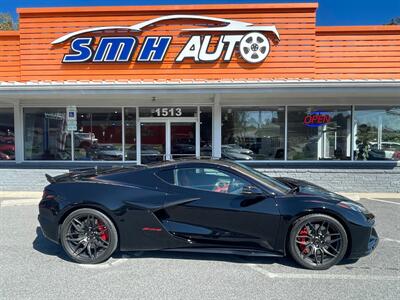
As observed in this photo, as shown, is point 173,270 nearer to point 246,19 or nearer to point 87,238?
point 87,238

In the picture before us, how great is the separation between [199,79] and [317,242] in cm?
770

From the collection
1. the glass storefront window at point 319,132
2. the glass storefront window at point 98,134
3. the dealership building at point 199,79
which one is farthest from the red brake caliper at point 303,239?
the glass storefront window at point 98,134

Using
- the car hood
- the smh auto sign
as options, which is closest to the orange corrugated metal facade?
the smh auto sign

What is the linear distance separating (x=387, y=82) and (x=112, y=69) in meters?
7.98

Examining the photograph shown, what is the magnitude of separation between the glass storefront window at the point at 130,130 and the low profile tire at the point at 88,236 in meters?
6.77

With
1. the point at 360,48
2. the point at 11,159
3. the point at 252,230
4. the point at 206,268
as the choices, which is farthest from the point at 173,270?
the point at 360,48

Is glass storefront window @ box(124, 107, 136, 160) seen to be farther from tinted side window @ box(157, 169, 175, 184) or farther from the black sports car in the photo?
tinted side window @ box(157, 169, 175, 184)

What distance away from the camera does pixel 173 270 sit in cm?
425

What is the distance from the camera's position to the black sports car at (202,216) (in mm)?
4301

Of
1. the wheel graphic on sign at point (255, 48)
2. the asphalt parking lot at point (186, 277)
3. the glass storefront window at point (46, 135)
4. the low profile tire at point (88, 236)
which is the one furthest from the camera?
the glass storefront window at point (46, 135)

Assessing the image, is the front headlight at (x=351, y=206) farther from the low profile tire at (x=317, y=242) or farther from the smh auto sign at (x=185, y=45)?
the smh auto sign at (x=185, y=45)

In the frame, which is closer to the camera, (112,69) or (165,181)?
(165,181)

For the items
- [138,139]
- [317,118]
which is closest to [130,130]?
[138,139]

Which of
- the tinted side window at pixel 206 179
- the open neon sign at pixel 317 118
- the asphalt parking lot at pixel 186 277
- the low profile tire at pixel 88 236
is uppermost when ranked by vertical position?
the open neon sign at pixel 317 118
